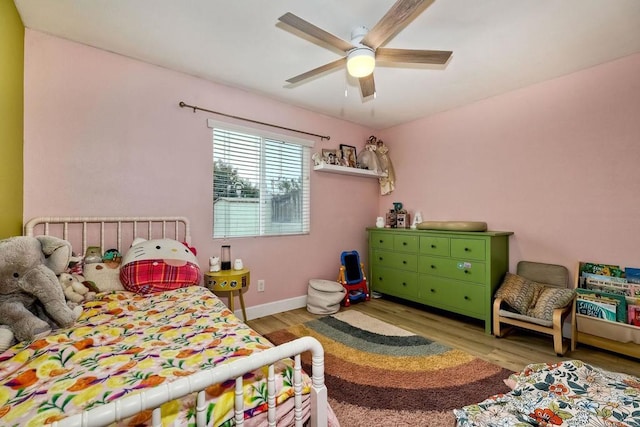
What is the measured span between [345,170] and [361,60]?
188cm

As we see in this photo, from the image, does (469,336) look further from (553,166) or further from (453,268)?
(553,166)

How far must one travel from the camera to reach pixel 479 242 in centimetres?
282

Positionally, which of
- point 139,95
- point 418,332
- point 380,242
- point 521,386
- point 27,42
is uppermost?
→ point 27,42

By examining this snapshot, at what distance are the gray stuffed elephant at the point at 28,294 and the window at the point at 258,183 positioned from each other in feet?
4.67

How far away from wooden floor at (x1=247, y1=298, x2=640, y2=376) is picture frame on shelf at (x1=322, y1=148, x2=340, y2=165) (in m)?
1.86

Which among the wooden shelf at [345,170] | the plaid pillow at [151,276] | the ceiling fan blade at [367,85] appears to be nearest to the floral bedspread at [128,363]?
the plaid pillow at [151,276]

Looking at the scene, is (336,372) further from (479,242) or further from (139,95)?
(139,95)

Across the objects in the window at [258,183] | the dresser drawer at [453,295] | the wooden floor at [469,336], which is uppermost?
the window at [258,183]

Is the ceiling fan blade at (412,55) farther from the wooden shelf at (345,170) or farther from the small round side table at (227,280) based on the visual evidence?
the small round side table at (227,280)

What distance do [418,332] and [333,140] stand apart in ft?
8.26

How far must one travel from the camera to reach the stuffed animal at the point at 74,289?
5.65 feet

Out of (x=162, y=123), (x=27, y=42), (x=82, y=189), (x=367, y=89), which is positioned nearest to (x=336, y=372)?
(x=367, y=89)

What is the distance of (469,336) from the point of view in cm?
268

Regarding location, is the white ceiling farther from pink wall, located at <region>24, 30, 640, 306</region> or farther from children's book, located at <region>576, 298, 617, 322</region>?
children's book, located at <region>576, 298, 617, 322</region>
